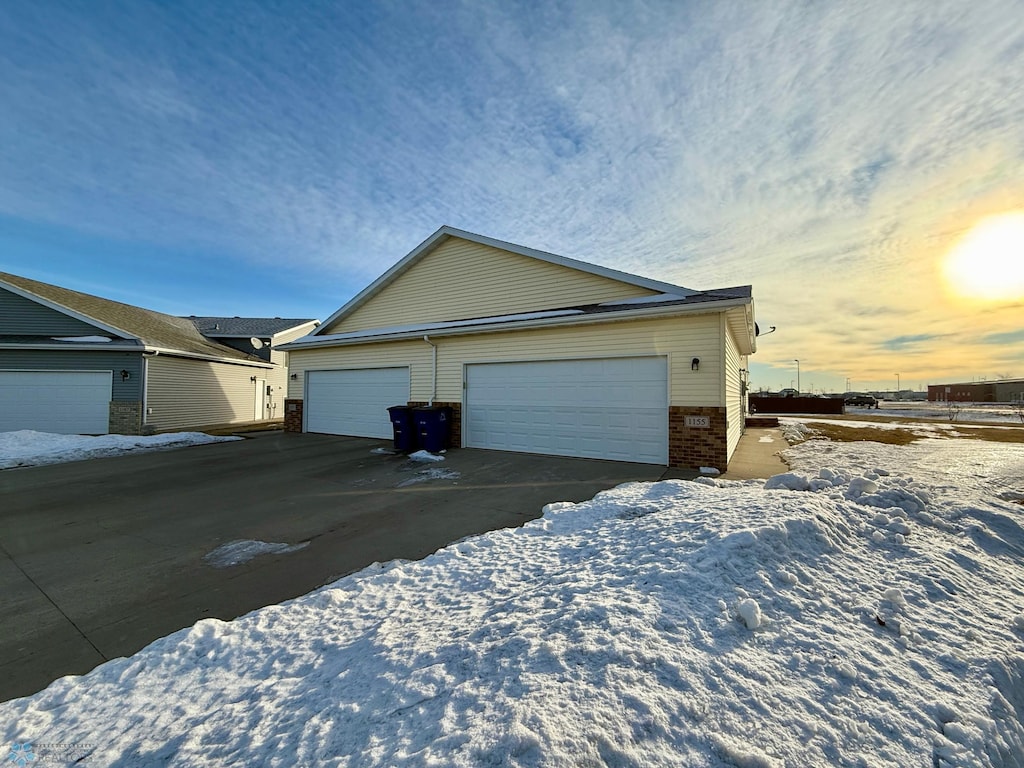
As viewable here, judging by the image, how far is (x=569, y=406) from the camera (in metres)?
9.24

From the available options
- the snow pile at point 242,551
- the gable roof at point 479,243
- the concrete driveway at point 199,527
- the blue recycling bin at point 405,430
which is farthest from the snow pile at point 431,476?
the gable roof at point 479,243

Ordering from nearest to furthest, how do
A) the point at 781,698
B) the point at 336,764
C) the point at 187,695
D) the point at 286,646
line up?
the point at 336,764
the point at 781,698
the point at 187,695
the point at 286,646

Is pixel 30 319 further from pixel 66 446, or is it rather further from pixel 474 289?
pixel 474 289

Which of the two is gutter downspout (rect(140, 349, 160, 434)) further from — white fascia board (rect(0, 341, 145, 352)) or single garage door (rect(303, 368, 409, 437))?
single garage door (rect(303, 368, 409, 437))

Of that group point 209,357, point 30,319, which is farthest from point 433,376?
point 30,319

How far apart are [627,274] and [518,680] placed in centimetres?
905

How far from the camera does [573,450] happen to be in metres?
9.07

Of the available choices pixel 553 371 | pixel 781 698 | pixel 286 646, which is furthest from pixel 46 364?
pixel 781 698

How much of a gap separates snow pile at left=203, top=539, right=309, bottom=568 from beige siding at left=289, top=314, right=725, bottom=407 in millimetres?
6488

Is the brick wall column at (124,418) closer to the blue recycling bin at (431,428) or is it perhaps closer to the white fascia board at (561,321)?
the white fascia board at (561,321)

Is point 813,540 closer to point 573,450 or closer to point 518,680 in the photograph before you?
point 518,680

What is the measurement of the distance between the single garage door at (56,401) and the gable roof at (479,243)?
7296mm

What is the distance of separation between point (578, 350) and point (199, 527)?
705 cm

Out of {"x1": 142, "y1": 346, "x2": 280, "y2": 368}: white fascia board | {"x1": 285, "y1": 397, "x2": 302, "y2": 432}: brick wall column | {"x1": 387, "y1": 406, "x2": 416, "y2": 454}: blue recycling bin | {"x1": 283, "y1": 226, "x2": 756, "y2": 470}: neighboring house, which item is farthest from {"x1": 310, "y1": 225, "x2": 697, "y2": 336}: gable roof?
{"x1": 142, "y1": 346, "x2": 280, "y2": 368}: white fascia board
